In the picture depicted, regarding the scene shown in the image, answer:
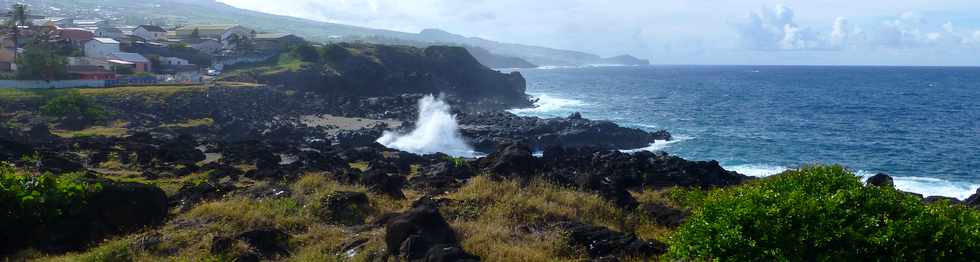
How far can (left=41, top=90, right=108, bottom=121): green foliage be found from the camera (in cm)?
4669

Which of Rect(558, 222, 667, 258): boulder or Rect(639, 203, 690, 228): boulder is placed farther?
Rect(639, 203, 690, 228): boulder

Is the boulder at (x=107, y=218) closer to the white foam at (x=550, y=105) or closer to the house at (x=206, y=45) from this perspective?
the white foam at (x=550, y=105)

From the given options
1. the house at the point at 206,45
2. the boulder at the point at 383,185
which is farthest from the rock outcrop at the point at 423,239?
the house at the point at 206,45

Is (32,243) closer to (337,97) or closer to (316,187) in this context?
(316,187)

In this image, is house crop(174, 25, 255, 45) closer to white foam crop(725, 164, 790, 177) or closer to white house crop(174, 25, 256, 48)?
white house crop(174, 25, 256, 48)

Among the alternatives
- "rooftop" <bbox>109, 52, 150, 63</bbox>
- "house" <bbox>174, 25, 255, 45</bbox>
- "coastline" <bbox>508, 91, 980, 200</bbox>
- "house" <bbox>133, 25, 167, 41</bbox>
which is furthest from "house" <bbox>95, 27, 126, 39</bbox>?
"coastline" <bbox>508, 91, 980, 200</bbox>

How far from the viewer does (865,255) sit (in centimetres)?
734

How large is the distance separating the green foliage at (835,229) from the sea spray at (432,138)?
4244 cm

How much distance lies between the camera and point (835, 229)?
24.1ft

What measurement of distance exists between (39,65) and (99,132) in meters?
19.1

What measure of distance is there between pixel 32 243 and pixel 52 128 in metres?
39.5

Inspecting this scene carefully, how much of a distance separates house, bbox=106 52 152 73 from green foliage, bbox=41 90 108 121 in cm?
2446

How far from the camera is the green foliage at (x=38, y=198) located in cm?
1165

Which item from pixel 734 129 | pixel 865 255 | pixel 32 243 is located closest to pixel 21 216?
pixel 32 243
